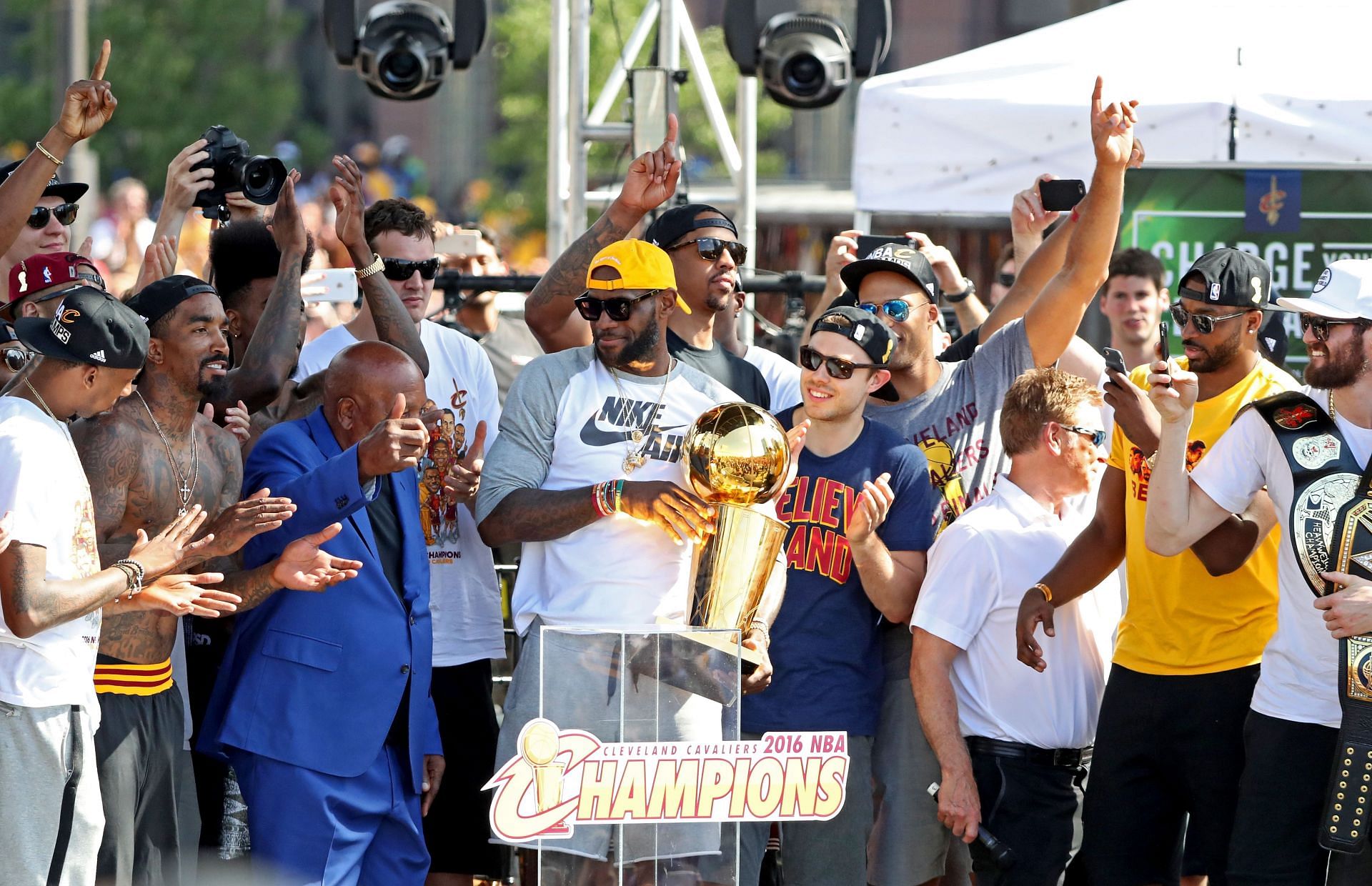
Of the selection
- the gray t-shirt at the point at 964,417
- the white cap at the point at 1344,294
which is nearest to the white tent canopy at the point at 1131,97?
the gray t-shirt at the point at 964,417

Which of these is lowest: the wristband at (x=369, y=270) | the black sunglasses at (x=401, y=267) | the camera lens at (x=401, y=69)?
the wristband at (x=369, y=270)

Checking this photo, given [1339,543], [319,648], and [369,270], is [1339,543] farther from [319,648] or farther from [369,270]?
[369,270]

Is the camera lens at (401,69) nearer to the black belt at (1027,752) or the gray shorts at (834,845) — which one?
the gray shorts at (834,845)

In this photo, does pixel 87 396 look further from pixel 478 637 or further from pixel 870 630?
pixel 870 630

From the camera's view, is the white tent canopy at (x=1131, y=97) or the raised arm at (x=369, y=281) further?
the white tent canopy at (x=1131, y=97)

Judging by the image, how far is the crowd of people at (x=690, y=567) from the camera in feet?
12.2

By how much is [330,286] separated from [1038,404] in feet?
7.96

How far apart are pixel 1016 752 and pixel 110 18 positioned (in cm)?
2012

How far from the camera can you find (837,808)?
3648mm

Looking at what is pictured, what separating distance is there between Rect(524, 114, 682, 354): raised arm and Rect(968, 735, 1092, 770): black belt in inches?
62.9

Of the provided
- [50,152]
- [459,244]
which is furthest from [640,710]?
[459,244]

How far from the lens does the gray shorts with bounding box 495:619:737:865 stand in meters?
3.59

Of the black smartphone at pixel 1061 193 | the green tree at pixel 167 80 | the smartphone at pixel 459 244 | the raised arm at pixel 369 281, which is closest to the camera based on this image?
the raised arm at pixel 369 281

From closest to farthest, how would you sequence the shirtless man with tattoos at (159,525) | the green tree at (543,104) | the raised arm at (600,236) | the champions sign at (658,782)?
1. the champions sign at (658,782)
2. the shirtless man with tattoos at (159,525)
3. the raised arm at (600,236)
4. the green tree at (543,104)
